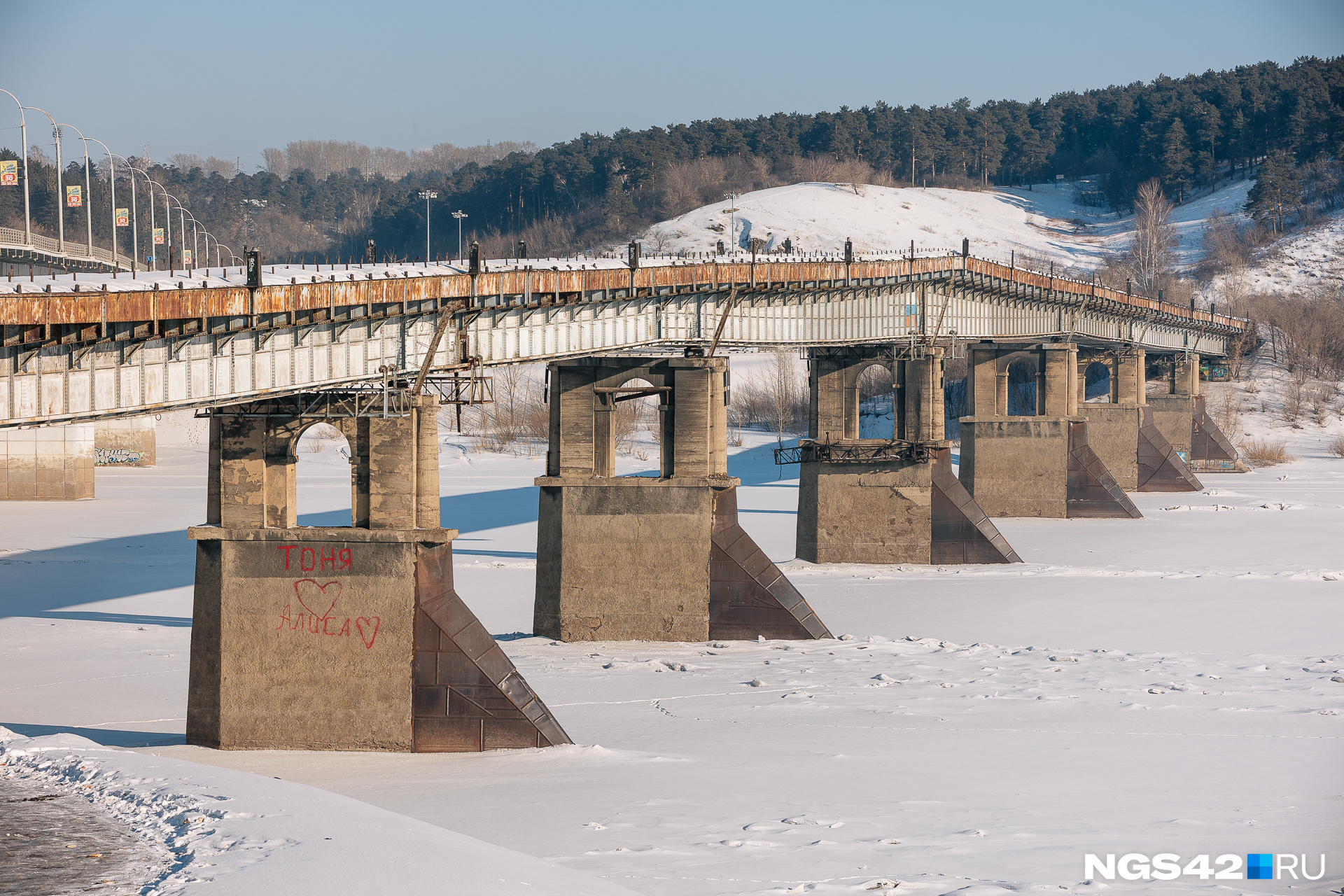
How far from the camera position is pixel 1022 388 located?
126 m

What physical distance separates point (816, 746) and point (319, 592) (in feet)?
31.7

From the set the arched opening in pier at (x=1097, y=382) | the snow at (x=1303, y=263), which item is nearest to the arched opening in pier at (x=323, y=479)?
the arched opening in pier at (x=1097, y=382)

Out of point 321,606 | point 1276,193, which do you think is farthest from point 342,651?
point 1276,193

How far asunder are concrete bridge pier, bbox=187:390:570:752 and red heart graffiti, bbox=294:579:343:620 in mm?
21

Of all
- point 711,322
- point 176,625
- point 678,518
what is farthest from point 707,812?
point 711,322

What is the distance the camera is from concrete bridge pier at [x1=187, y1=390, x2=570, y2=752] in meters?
25.0

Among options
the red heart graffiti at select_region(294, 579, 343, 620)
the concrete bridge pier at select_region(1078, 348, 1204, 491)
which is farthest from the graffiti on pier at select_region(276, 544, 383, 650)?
the concrete bridge pier at select_region(1078, 348, 1204, 491)

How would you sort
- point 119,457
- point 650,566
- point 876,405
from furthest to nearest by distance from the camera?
point 876,405, point 119,457, point 650,566

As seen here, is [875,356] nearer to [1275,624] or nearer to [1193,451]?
[1275,624]

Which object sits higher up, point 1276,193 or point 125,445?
point 1276,193

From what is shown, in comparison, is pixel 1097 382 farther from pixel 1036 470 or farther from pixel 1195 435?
pixel 1036 470

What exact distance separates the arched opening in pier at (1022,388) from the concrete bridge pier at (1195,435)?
22.5 meters

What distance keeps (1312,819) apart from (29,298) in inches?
822

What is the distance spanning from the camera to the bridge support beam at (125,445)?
92.3m
